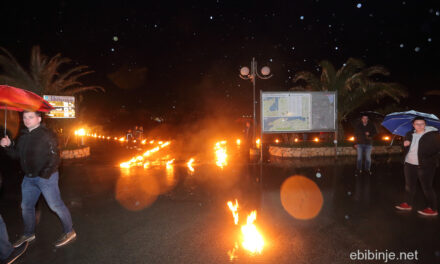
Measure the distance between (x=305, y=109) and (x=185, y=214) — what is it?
9293 mm

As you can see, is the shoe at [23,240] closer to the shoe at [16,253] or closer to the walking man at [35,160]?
the walking man at [35,160]

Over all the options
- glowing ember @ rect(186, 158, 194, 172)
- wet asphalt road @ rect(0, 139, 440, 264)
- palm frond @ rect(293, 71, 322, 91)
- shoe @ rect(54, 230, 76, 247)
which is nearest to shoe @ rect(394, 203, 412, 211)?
wet asphalt road @ rect(0, 139, 440, 264)

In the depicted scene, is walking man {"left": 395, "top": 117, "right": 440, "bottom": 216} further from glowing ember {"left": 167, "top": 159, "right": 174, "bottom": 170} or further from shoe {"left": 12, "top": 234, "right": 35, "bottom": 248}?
glowing ember {"left": 167, "top": 159, "right": 174, "bottom": 170}

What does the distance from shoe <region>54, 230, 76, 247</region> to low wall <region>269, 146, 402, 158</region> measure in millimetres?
11049

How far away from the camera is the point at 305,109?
13109 millimetres

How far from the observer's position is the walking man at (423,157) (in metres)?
5.15

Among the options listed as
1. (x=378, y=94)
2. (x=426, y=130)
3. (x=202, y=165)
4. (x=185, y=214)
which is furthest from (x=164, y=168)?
(x=378, y=94)

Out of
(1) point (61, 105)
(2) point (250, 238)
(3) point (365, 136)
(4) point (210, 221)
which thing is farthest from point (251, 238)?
(1) point (61, 105)

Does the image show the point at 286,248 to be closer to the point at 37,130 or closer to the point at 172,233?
the point at 172,233

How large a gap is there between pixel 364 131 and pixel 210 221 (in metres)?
6.55

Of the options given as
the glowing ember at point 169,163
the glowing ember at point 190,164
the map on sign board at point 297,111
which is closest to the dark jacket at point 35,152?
the glowing ember at point 190,164

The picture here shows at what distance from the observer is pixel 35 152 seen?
3.89 metres

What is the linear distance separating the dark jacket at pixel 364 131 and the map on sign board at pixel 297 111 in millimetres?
3882

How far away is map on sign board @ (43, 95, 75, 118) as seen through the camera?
569 inches
